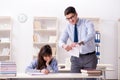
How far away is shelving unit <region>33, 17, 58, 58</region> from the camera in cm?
770

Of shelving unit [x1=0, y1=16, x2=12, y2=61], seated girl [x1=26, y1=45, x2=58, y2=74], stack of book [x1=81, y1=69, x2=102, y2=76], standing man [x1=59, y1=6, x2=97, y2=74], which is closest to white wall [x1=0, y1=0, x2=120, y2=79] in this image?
shelving unit [x1=0, y1=16, x2=12, y2=61]

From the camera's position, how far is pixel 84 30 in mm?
3596

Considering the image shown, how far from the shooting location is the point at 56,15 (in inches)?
314

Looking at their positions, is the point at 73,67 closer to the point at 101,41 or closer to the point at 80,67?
the point at 80,67

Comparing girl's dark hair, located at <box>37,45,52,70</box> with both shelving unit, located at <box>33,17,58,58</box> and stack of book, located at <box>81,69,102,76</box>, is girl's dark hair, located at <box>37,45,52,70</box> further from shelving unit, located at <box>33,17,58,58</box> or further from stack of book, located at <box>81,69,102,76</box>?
shelving unit, located at <box>33,17,58,58</box>

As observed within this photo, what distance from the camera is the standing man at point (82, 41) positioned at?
3480 millimetres

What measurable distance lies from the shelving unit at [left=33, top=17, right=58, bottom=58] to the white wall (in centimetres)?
18

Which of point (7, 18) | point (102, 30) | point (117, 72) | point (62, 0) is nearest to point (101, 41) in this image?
point (102, 30)

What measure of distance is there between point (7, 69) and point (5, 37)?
15.0 ft

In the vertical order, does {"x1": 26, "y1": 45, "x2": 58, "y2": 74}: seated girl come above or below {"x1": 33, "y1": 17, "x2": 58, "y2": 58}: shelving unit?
below

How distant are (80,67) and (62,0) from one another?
4716mm

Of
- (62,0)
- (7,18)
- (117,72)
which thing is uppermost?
(62,0)

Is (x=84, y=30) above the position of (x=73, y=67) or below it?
above

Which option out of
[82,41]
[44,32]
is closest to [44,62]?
[82,41]
